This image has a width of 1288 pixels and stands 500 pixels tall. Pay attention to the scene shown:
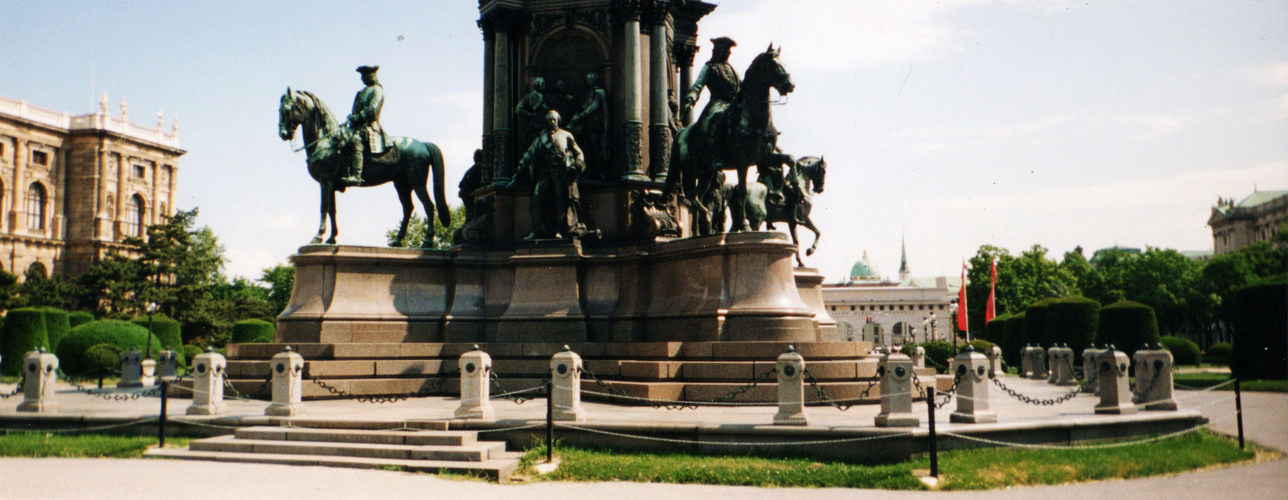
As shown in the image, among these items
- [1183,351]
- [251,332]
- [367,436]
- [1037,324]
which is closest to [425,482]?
[367,436]

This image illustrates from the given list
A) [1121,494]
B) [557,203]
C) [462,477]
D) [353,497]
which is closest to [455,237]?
[557,203]

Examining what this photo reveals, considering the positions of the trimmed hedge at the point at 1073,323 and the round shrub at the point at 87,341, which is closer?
the round shrub at the point at 87,341

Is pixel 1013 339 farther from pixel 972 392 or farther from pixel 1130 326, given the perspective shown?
pixel 972 392

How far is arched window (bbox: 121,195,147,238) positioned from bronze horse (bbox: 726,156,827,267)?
7976 cm

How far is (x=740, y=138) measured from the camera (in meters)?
19.5

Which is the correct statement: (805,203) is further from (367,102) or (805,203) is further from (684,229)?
(367,102)

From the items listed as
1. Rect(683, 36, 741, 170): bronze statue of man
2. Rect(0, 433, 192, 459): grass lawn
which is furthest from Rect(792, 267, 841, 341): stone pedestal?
Rect(0, 433, 192, 459): grass lawn

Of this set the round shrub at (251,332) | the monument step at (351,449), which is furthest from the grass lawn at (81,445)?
the round shrub at (251,332)

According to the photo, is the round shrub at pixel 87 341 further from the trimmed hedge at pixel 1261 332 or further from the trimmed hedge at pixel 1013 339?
the trimmed hedge at pixel 1261 332

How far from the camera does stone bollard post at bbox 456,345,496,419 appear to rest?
14.5 m

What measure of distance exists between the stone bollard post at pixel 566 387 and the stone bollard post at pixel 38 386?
9637mm

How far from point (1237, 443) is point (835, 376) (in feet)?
19.8

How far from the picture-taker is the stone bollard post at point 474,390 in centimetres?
1453

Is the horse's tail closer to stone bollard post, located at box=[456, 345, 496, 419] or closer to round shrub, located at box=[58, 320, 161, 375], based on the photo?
stone bollard post, located at box=[456, 345, 496, 419]
